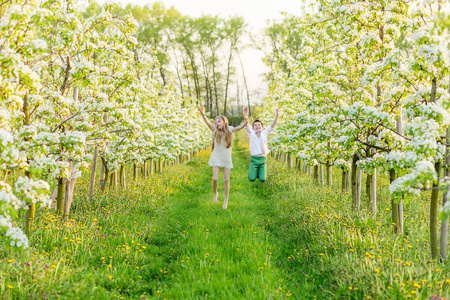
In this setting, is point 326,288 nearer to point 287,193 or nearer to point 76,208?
point 287,193

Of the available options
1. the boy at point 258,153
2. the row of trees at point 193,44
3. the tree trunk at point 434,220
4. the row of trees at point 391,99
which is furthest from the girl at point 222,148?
the row of trees at point 193,44

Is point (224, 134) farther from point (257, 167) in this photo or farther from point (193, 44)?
point (193, 44)

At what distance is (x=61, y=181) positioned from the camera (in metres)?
6.57

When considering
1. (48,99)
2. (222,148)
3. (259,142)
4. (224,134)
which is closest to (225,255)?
(222,148)

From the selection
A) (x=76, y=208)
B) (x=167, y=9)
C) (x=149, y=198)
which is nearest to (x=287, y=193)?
(x=149, y=198)

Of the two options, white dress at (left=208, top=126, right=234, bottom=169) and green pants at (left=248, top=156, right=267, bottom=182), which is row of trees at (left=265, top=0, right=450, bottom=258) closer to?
green pants at (left=248, top=156, right=267, bottom=182)

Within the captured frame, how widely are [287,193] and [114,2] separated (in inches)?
269

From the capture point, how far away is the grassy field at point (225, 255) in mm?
4023

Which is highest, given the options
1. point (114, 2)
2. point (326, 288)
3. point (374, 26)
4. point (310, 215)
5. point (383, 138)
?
point (114, 2)

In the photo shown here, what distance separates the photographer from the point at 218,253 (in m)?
5.56

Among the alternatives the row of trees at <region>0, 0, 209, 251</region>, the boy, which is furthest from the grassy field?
the boy

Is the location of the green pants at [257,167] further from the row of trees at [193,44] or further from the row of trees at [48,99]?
the row of trees at [193,44]

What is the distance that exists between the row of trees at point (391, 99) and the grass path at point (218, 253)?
6.99 feet

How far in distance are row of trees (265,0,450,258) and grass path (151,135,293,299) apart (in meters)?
2.13
